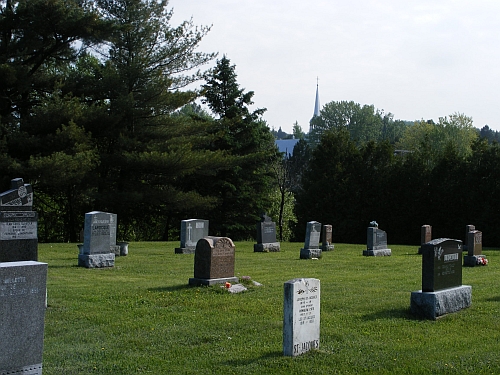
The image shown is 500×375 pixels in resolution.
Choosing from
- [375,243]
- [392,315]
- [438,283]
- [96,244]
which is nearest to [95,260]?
[96,244]

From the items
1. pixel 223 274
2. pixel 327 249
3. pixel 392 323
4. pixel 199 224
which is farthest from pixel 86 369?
pixel 327 249

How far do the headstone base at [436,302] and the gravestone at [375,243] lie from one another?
A: 1205cm

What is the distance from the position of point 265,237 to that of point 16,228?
14110 mm

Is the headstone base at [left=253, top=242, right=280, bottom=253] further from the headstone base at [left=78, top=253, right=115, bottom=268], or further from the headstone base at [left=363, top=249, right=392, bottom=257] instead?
the headstone base at [left=78, top=253, right=115, bottom=268]

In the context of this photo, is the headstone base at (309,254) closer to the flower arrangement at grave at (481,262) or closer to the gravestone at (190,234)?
the gravestone at (190,234)

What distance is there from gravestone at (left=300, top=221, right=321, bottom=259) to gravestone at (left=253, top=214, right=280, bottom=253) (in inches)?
106

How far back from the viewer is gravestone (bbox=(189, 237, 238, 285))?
11.7 meters

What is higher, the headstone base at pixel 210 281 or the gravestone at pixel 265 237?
the gravestone at pixel 265 237

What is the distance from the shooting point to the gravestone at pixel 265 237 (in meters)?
23.3

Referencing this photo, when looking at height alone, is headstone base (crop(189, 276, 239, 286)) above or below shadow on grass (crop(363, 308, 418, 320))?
above

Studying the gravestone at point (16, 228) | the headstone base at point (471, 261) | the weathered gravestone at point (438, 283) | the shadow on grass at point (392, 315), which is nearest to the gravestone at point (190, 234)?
the headstone base at point (471, 261)

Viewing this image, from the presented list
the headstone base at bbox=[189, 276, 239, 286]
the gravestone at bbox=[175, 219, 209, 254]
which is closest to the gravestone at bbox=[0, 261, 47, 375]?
the headstone base at bbox=[189, 276, 239, 286]

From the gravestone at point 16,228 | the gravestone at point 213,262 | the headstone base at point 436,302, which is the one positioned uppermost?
the gravestone at point 16,228

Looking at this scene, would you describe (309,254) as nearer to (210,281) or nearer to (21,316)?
(210,281)
